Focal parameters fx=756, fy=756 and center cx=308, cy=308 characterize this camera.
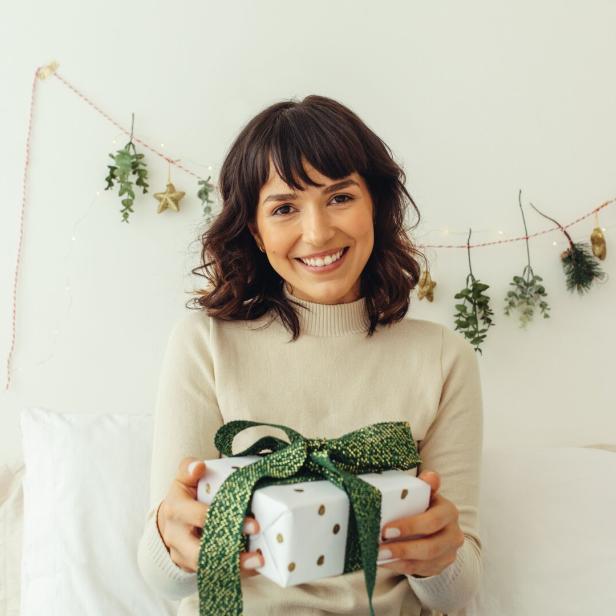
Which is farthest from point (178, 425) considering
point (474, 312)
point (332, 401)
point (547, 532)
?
point (474, 312)

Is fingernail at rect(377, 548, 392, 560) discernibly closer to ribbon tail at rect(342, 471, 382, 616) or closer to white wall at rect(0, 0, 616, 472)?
ribbon tail at rect(342, 471, 382, 616)

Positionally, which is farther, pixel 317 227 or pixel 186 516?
pixel 317 227

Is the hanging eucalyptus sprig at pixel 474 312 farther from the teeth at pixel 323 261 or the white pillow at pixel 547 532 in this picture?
the teeth at pixel 323 261

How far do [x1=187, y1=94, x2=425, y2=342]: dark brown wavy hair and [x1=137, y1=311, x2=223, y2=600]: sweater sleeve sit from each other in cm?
8

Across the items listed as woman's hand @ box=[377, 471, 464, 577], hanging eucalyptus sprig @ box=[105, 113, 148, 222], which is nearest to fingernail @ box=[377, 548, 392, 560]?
woman's hand @ box=[377, 471, 464, 577]

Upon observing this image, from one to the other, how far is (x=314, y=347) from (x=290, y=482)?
A: 0.47 metres

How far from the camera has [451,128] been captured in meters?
1.76

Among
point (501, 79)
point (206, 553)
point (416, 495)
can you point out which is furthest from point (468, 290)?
point (206, 553)

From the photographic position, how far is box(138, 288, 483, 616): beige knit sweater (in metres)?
1.07

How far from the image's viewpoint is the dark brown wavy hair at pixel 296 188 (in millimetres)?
1119

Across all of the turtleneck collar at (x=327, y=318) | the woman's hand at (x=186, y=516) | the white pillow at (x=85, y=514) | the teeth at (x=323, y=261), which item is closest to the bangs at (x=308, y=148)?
the teeth at (x=323, y=261)

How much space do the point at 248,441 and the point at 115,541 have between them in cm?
34

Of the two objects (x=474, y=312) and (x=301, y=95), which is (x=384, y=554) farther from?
(x=301, y=95)

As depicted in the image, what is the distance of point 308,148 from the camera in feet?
3.63
